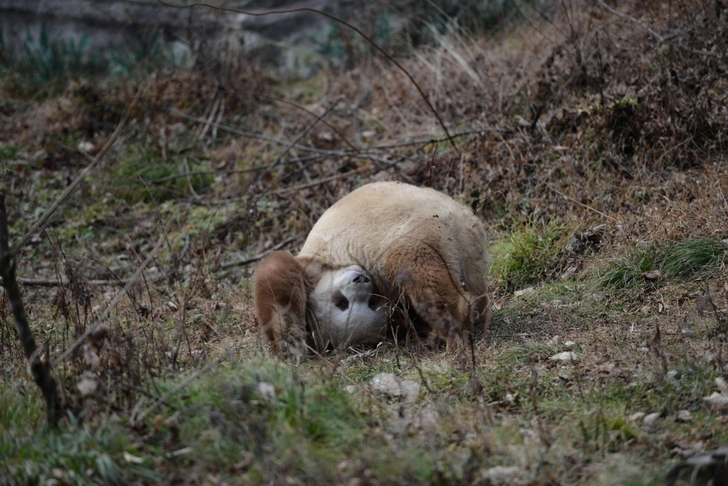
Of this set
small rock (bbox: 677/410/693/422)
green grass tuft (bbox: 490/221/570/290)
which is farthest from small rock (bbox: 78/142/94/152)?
small rock (bbox: 677/410/693/422)

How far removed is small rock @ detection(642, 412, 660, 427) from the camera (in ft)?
11.5

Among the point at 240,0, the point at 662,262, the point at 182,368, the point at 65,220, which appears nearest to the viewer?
the point at 182,368

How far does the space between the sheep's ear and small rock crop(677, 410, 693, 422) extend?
2173mm

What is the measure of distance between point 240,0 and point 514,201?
9.51 metres

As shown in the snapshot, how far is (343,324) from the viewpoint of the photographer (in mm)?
4805

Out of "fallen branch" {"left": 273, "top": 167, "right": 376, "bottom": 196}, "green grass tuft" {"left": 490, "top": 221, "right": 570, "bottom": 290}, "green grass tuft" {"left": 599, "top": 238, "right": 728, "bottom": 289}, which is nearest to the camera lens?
"green grass tuft" {"left": 599, "top": 238, "right": 728, "bottom": 289}

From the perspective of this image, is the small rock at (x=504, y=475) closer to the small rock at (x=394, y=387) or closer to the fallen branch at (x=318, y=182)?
the small rock at (x=394, y=387)

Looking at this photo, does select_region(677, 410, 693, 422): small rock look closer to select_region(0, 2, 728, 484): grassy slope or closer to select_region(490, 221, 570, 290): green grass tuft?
select_region(0, 2, 728, 484): grassy slope

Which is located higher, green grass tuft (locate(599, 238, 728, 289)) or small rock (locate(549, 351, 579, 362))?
green grass tuft (locate(599, 238, 728, 289))

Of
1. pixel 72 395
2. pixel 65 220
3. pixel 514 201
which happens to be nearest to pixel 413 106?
pixel 514 201

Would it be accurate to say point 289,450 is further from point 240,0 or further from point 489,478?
point 240,0

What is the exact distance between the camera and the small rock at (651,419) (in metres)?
3.52

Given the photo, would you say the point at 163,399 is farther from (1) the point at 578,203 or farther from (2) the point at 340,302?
(1) the point at 578,203

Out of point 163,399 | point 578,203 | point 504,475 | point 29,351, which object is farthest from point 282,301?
point 578,203
